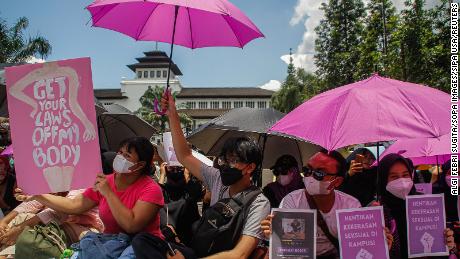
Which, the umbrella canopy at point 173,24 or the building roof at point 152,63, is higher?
the building roof at point 152,63

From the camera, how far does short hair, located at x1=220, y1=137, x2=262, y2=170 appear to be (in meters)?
2.96

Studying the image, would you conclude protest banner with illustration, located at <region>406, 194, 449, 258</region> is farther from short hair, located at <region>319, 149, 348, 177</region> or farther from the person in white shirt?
short hair, located at <region>319, 149, 348, 177</region>

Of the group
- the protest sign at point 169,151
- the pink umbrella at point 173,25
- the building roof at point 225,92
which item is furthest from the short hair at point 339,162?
the building roof at point 225,92

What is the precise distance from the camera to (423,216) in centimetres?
305

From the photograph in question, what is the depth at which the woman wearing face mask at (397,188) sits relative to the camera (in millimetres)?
3321

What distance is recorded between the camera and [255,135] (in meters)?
6.61

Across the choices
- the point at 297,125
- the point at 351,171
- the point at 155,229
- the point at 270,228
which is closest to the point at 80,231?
the point at 155,229

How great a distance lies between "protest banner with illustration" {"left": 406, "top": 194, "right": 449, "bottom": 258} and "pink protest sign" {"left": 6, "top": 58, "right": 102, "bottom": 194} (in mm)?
2144

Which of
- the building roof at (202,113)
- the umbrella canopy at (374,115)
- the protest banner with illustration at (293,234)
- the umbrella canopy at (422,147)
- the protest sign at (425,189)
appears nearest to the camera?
the umbrella canopy at (374,115)

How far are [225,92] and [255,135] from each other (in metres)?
76.0

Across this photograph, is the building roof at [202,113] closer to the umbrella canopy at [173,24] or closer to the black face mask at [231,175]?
the umbrella canopy at [173,24]

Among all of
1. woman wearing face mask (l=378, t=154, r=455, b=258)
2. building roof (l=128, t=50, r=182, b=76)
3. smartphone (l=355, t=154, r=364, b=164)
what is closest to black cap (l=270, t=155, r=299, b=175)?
smartphone (l=355, t=154, r=364, b=164)

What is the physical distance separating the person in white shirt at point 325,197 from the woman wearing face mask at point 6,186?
3212 mm

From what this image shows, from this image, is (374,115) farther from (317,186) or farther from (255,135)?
(255,135)
